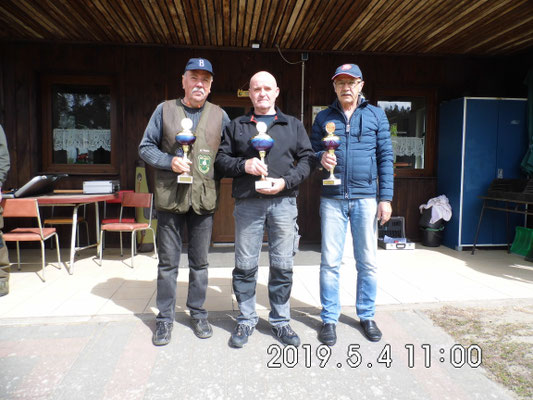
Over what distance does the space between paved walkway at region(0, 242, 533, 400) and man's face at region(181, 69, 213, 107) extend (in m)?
1.77

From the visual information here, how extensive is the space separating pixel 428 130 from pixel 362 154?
4368 millimetres

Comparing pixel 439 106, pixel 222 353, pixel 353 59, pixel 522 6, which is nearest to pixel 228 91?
→ pixel 353 59

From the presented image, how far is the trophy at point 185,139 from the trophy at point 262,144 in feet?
1.44

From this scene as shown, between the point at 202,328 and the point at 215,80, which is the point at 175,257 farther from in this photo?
the point at 215,80

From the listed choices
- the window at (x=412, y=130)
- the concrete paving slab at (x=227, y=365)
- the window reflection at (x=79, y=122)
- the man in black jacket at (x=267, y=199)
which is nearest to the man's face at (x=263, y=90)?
the man in black jacket at (x=267, y=199)

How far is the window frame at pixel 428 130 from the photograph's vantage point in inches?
251

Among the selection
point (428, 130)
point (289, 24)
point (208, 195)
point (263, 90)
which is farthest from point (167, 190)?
point (428, 130)

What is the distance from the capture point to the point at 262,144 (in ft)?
8.00

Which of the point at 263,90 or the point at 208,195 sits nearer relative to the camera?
the point at 263,90

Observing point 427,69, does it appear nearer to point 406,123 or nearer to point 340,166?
point 406,123

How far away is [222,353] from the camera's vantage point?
250 centimetres

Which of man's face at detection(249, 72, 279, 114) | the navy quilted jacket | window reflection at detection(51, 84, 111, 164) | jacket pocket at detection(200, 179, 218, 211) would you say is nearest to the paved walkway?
jacket pocket at detection(200, 179, 218, 211)

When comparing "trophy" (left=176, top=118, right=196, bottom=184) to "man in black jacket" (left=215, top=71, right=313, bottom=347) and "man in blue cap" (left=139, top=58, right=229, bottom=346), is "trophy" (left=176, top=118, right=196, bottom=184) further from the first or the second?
"man in black jacket" (left=215, top=71, right=313, bottom=347)

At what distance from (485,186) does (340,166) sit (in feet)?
14.1
